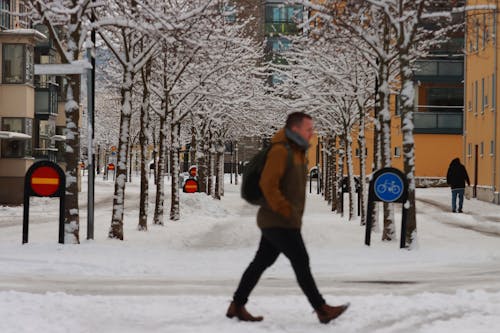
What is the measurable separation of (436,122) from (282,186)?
5248 cm

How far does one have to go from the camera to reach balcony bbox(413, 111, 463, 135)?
191 feet

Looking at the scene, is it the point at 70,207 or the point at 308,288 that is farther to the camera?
the point at 70,207

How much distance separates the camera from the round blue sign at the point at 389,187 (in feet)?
53.7

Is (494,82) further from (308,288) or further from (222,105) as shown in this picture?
(308,288)

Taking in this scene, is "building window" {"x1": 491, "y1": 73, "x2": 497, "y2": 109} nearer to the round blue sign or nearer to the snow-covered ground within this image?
the snow-covered ground

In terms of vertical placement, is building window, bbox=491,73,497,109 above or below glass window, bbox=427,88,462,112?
below

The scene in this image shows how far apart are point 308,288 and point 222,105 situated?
31.8 meters

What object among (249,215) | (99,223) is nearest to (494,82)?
(249,215)

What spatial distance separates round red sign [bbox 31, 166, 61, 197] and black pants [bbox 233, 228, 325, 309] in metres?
7.94

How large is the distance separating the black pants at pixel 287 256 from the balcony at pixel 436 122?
51423mm

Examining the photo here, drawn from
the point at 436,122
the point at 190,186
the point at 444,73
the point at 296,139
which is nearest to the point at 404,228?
the point at 296,139

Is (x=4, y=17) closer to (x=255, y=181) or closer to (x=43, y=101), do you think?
(x=43, y=101)

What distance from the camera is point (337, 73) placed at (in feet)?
89.5

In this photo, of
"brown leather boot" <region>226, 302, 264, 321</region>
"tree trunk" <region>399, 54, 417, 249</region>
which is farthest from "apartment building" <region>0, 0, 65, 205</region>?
"brown leather boot" <region>226, 302, 264, 321</region>
